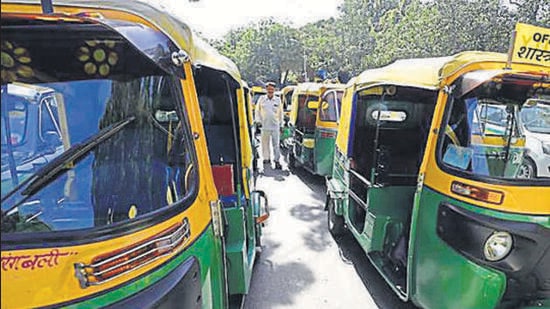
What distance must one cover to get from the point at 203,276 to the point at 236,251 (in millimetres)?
1073

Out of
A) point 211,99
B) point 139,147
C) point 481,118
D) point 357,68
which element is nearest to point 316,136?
point 211,99

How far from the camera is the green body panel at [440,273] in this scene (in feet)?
7.64

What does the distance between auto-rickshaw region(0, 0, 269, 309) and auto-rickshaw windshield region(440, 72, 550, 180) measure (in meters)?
1.69

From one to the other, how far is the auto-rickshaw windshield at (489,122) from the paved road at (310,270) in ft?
5.08

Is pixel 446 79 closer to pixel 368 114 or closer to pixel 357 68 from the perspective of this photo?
pixel 368 114

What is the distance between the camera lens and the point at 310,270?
422 centimetres

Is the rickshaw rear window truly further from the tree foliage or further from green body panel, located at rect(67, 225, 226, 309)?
the tree foliage

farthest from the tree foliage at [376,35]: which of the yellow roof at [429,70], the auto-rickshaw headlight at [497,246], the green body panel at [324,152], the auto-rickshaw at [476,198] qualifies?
the auto-rickshaw headlight at [497,246]

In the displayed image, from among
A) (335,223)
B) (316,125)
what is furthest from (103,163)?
(316,125)

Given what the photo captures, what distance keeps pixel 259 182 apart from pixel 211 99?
4.56 meters

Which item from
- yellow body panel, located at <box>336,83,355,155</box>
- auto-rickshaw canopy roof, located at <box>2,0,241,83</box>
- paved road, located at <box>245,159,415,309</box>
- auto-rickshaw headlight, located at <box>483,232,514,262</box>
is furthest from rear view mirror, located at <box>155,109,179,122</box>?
yellow body panel, located at <box>336,83,355,155</box>

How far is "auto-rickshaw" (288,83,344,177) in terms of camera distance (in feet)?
23.4

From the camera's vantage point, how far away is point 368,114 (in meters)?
4.70

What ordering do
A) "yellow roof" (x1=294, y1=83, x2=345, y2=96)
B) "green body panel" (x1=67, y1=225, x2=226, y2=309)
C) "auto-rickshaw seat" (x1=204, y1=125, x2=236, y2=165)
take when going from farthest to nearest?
"yellow roof" (x1=294, y1=83, x2=345, y2=96), "auto-rickshaw seat" (x1=204, y1=125, x2=236, y2=165), "green body panel" (x1=67, y1=225, x2=226, y2=309)
